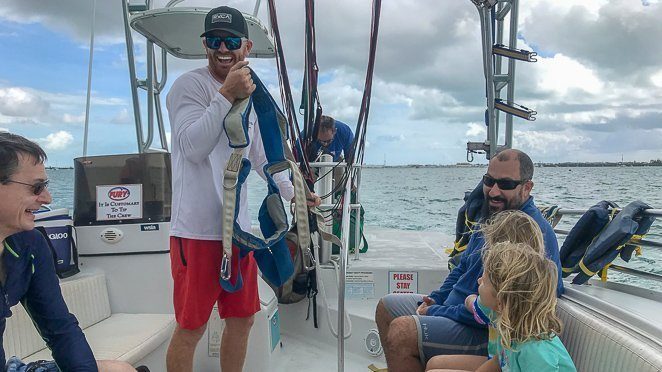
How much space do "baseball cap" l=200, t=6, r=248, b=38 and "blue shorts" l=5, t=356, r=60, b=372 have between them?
43.6 inches

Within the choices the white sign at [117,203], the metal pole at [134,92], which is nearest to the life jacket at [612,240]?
the white sign at [117,203]

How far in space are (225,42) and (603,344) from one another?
1.50 m

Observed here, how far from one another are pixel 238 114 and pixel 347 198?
2.89 feet

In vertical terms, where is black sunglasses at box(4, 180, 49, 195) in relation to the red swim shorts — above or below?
above

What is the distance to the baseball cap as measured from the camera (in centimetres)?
167

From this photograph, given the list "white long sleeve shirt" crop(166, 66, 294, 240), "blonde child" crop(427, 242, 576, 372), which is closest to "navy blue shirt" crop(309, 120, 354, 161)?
"white long sleeve shirt" crop(166, 66, 294, 240)

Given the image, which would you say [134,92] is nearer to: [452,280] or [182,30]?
[182,30]

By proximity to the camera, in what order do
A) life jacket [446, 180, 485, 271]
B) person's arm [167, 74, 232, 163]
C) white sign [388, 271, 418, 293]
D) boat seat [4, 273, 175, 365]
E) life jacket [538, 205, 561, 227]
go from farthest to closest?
white sign [388, 271, 418, 293] → life jacket [538, 205, 561, 227] → life jacket [446, 180, 485, 271] → boat seat [4, 273, 175, 365] → person's arm [167, 74, 232, 163]

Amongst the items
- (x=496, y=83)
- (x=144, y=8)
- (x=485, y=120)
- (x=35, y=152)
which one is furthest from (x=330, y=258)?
(x=35, y=152)

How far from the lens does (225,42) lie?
1695 mm

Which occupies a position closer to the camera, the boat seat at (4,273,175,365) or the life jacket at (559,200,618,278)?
the boat seat at (4,273,175,365)

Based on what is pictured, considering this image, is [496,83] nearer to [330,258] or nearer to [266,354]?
[330,258]

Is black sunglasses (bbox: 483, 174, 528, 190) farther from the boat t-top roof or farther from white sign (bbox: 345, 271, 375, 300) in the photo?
the boat t-top roof

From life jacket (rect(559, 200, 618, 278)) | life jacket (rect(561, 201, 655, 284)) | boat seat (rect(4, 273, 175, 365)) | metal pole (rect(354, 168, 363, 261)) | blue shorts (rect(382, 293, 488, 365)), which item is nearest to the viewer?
blue shorts (rect(382, 293, 488, 365))
